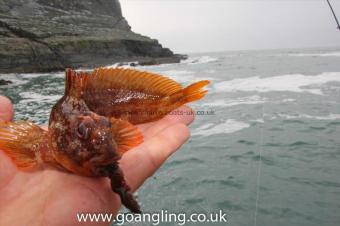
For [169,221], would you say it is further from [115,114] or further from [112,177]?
[112,177]

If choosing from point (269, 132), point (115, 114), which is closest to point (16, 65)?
point (269, 132)

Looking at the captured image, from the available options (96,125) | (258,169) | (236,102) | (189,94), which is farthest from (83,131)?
(236,102)

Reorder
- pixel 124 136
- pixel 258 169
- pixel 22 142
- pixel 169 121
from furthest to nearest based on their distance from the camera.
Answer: pixel 258 169, pixel 169 121, pixel 22 142, pixel 124 136

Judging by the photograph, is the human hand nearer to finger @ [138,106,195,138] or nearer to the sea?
finger @ [138,106,195,138]

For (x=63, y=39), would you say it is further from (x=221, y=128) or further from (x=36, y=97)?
(x=221, y=128)

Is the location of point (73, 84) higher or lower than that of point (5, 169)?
higher

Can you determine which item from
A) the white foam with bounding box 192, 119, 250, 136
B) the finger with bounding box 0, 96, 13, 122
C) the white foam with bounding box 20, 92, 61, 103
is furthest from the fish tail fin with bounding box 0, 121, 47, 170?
the white foam with bounding box 20, 92, 61, 103
